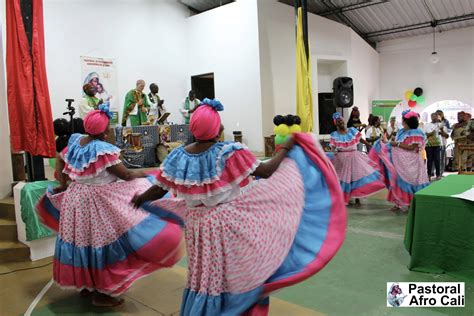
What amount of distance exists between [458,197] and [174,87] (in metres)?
8.50

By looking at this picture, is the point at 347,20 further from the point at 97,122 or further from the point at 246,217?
the point at 246,217

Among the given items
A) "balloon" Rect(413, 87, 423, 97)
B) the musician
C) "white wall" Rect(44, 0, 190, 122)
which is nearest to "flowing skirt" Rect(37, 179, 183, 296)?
the musician

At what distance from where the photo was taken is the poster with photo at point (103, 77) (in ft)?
28.7

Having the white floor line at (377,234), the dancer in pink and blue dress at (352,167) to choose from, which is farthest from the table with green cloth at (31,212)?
the dancer in pink and blue dress at (352,167)

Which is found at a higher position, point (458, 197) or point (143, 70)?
point (143, 70)

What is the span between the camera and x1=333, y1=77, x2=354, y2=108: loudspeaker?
10773mm

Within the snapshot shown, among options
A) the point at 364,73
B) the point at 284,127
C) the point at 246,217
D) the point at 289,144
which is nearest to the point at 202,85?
the point at 364,73

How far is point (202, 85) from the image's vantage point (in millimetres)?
11766

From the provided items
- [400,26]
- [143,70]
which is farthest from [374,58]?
[143,70]

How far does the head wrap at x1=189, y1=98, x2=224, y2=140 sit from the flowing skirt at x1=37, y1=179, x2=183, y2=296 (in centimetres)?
109

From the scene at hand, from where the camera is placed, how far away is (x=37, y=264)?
4.21m

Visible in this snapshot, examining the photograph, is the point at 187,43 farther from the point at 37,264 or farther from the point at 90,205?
the point at 90,205

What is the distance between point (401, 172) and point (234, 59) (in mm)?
5531

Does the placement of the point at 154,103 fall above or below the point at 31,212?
above
